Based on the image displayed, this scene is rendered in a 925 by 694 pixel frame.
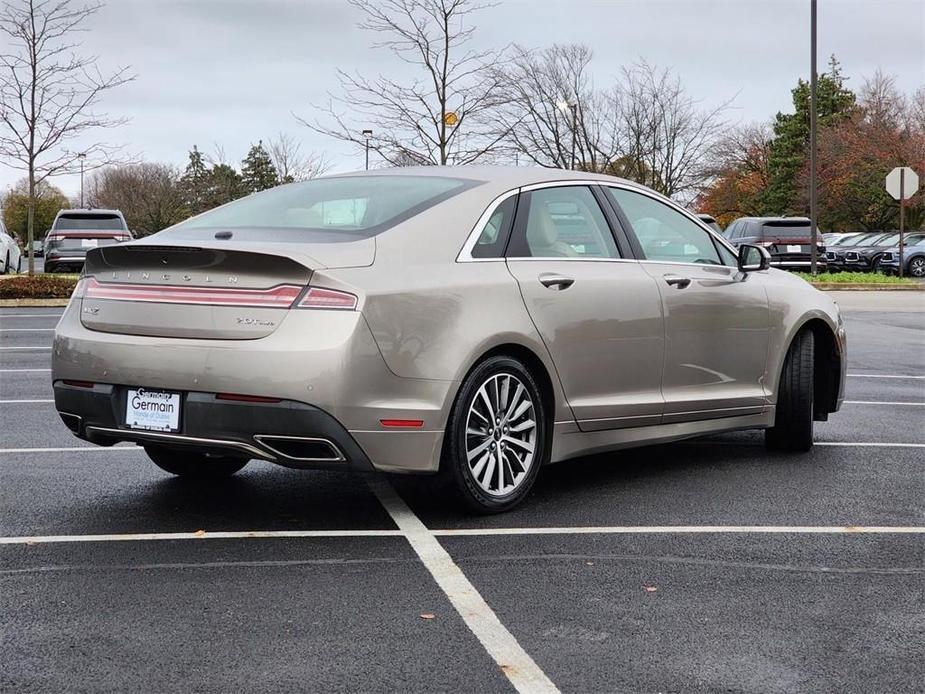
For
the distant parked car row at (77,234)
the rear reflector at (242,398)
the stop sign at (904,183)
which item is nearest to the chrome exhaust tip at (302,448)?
the rear reflector at (242,398)

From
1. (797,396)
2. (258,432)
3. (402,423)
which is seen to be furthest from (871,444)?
(258,432)

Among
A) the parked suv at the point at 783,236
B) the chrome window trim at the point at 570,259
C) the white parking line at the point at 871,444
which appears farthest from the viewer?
the parked suv at the point at 783,236

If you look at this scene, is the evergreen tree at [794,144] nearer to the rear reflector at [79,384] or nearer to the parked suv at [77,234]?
the parked suv at [77,234]

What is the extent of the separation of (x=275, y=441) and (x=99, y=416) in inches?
33.7

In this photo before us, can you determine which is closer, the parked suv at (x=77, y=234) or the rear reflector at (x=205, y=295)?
the rear reflector at (x=205, y=295)

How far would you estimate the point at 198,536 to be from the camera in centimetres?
521

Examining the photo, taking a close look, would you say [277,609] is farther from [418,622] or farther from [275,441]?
[275,441]

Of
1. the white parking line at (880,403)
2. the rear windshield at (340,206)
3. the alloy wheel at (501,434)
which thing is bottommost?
the white parking line at (880,403)

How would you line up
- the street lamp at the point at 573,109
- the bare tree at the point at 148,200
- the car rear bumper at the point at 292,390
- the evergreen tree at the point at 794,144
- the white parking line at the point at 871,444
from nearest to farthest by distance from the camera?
the car rear bumper at the point at 292,390
the white parking line at the point at 871,444
the street lamp at the point at 573,109
the bare tree at the point at 148,200
the evergreen tree at the point at 794,144

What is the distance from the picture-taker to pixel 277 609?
4164 mm

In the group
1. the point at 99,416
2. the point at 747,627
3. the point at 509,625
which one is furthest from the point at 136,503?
the point at 747,627

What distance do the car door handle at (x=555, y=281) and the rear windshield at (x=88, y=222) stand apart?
24.0m

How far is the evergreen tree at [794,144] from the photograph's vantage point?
65875mm

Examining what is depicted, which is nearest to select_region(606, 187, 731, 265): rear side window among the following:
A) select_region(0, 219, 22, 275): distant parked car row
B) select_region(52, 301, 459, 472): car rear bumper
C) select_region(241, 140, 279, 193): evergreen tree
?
select_region(52, 301, 459, 472): car rear bumper
